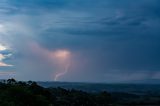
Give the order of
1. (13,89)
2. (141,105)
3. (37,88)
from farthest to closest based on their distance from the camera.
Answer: (141,105) → (37,88) → (13,89)

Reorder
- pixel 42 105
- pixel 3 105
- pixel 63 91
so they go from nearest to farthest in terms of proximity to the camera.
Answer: pixel 3 105 < pixel 42 105 < pixel 63 91

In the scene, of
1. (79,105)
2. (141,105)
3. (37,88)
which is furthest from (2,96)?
(141,105)

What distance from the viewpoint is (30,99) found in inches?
3511

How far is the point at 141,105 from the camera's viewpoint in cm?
17700

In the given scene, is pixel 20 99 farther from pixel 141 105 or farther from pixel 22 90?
pixel 141 105

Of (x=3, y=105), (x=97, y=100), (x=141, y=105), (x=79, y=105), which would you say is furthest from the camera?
(x=141, y=105)

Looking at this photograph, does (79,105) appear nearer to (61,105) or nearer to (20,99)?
(61,105)

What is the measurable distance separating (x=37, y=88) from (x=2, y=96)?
3482cm

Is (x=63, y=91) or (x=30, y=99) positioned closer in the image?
(x=30, y=99)

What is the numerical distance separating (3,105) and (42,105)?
2182 cm

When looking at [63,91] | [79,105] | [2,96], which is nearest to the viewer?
[2,96]

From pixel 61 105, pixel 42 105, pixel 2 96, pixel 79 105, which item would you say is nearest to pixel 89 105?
pixel 79 105

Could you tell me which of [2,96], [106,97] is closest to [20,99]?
[2,96]

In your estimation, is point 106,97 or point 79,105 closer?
point 79,105
